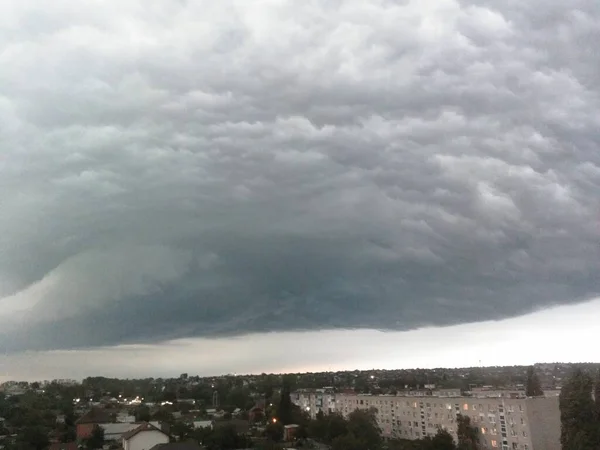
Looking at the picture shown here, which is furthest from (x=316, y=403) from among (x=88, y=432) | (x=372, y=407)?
(x=88, y=432)

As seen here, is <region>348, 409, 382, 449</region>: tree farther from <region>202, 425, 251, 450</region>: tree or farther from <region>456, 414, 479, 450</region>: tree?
<region>202, 425, 251, 450</region>: tree

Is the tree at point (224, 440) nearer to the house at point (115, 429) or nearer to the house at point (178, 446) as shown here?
the house at point (178, 446)

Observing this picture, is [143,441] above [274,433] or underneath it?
above

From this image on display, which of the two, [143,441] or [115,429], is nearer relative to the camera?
[143,441]

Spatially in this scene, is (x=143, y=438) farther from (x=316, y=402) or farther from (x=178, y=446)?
(x=316, y=402)

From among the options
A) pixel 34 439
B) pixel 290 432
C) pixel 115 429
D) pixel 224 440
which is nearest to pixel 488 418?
pixel 290 432

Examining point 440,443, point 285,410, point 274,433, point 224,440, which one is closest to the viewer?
point 440,443
